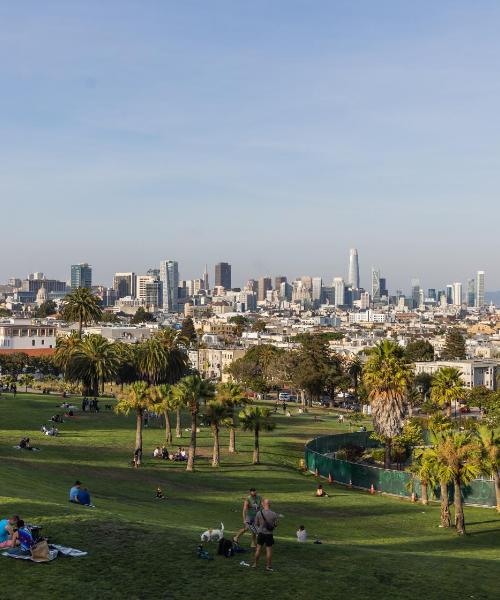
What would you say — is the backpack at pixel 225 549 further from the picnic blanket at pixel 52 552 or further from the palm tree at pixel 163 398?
the palm tree at pixel 163 398

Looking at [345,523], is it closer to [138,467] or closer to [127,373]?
[138,467]

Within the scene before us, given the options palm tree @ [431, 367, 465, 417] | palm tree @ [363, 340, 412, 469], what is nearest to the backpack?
palm tree @ [363, 340, 412, 469]

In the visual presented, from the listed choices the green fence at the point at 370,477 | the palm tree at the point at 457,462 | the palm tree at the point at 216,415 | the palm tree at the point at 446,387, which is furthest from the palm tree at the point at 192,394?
the palm tree at the point at 446,387

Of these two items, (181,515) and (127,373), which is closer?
(181,515)

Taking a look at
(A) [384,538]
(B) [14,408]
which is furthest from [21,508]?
(B) [14,408]

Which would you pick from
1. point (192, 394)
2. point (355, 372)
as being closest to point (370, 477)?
point (192, 394)

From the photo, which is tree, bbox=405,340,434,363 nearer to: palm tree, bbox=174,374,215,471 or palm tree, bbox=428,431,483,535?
palm tree, bbox=174,374,215,471
